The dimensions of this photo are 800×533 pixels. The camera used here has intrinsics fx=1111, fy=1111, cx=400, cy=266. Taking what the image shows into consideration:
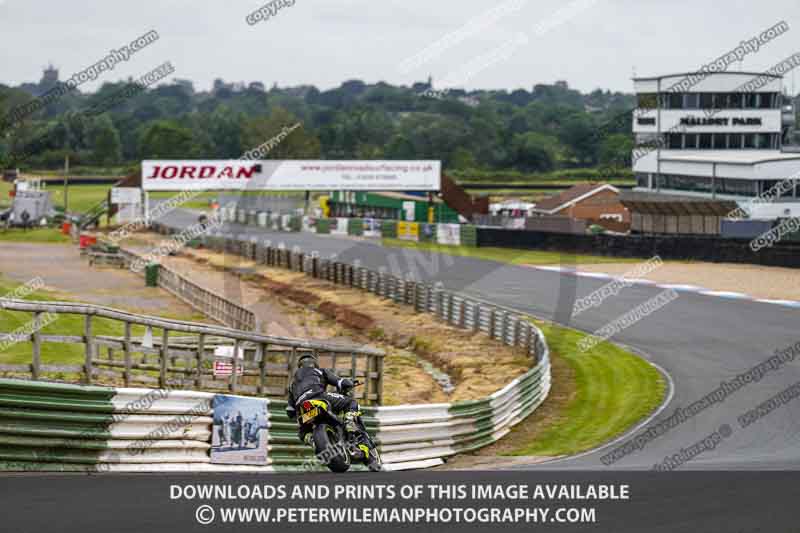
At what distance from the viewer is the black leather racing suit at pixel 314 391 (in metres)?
12.9

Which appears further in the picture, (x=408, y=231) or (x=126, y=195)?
(x=126, y=195)

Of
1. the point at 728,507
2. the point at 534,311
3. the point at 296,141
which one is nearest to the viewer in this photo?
the point at 728,507

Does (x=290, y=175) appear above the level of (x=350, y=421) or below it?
above

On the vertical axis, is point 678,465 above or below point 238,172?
below

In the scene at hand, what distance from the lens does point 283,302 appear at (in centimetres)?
4400

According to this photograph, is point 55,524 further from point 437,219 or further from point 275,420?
point 437,219

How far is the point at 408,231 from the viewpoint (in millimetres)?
67875

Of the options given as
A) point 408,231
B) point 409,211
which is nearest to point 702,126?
point 409,211

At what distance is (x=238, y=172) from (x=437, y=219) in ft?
61.2

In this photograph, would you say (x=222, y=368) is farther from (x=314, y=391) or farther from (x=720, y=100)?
(x=720, y=100)

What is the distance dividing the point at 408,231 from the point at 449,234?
18.6 feet

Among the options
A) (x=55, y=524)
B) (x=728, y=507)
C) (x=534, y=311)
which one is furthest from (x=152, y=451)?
(x=534, y=311)

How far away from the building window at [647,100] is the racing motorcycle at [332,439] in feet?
231

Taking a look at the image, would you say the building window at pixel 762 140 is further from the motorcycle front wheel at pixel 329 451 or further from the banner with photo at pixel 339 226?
the motorcycle front wheel at pixel 329 451
